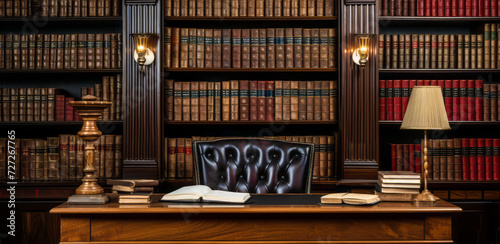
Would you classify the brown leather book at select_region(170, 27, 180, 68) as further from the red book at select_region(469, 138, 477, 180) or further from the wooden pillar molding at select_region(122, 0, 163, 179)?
the red book at select_region(469, 138, 477, 180)

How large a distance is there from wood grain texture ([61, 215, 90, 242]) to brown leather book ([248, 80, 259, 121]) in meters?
1.72

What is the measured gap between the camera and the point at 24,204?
127 inches

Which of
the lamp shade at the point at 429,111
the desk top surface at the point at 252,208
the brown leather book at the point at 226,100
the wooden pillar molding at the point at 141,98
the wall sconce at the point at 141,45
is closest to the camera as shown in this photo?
the desk top surface at the point at 252,208

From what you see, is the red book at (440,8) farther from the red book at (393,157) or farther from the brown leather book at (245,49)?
the brown leather book at (245,49)

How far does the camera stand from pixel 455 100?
3.29m

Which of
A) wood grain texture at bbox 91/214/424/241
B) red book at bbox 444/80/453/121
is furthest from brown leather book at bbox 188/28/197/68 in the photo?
red book at bbox 444/80/453/121

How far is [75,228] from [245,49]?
6.25ft

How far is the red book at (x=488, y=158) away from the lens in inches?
130

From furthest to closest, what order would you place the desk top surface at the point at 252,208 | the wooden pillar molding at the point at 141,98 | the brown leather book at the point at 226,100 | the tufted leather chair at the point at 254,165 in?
the brown leather book at the point at 226,100
the wooden pillar molding at the point at 141,98
the tufted leather chair at the point at 254,165
the desk top surface at the point at 252,208

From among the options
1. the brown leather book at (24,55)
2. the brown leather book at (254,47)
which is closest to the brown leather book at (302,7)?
the brown leather book at (254,47)

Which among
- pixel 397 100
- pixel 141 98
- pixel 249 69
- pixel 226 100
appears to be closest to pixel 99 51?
pixel 141 98

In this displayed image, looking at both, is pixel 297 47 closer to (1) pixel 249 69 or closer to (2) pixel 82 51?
(1) pixel 249 69

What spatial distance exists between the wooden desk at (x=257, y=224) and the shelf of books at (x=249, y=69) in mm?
1483

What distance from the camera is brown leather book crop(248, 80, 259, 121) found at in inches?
131
